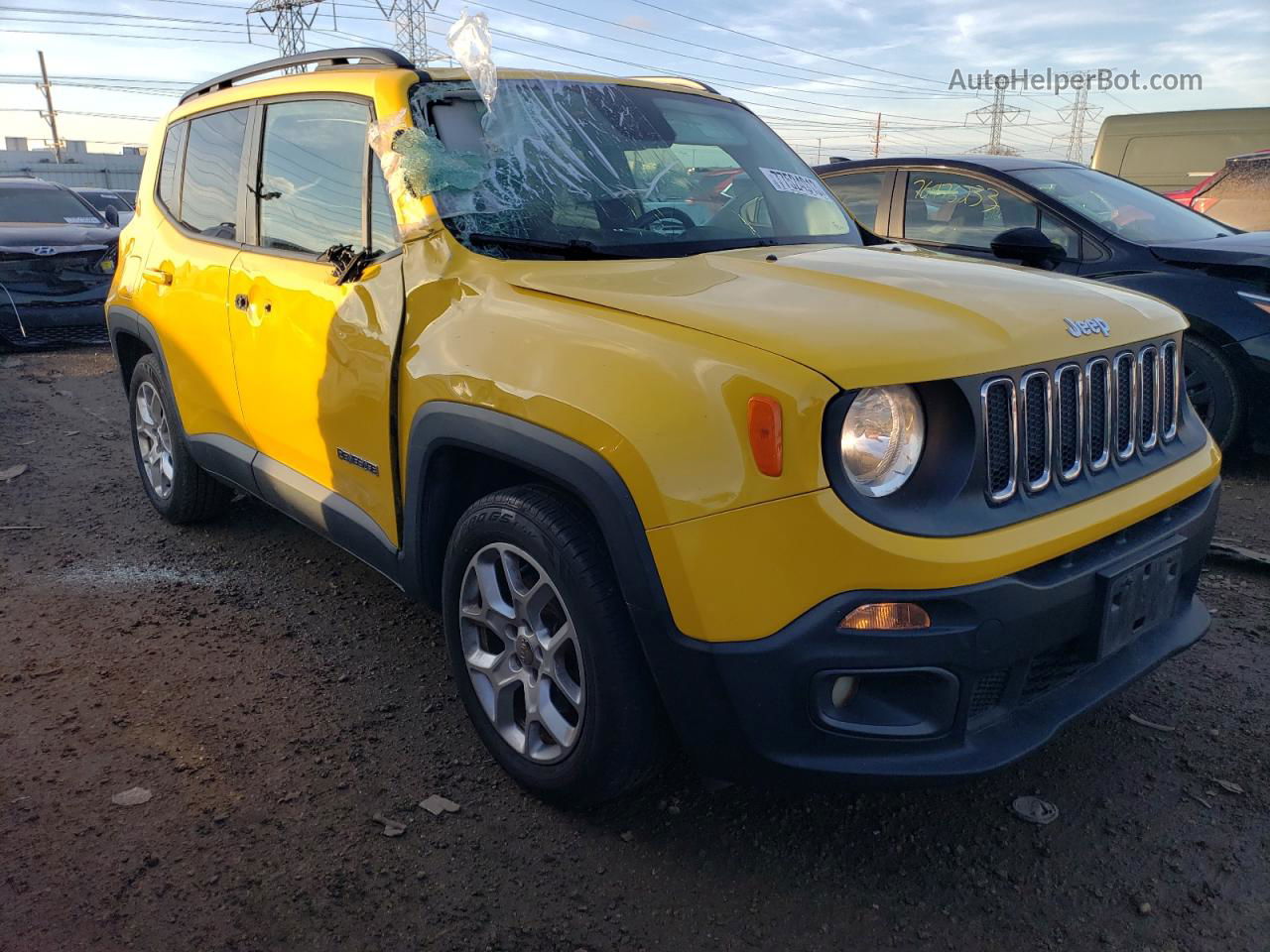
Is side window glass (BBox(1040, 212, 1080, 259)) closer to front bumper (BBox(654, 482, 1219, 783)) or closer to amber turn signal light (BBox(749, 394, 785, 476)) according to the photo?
front bumper (BBox(654, 482, 1219, 783))

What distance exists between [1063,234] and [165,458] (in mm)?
4765

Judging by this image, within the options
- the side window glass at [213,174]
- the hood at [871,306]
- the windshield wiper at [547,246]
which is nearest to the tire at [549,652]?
the hood at [871,306]

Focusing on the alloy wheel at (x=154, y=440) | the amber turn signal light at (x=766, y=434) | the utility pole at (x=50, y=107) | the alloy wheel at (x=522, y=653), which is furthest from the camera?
the utility pole at (x=50, y=107)

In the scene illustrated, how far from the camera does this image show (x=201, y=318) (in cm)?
376

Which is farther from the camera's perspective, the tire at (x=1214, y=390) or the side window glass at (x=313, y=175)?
the tire at (x=1214, y=390)

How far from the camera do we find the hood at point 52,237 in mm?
8648

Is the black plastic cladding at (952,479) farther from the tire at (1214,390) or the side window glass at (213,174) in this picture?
the tire at (1214,390)

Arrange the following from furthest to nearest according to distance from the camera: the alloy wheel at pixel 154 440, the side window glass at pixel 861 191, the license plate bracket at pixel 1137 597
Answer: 1. the side window glass at pixel 861 191
2. the alloy wheel at pixel 154 440
3. the license plate bracket at pixel 1137 597

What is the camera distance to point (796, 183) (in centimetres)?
351

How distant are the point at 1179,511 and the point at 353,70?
2.69m

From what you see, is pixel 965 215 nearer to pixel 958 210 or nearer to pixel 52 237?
pixel 958 210

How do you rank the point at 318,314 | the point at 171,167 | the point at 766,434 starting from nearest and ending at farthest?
the point at 766,434
the point at 318,314
the point at 171,167

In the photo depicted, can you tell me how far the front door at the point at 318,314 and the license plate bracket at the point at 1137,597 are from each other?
1.84 meters

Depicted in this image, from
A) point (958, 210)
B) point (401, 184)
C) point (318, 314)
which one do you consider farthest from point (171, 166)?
point (958, 210)
